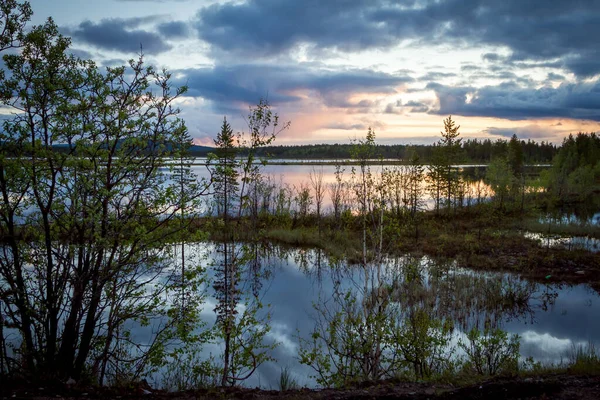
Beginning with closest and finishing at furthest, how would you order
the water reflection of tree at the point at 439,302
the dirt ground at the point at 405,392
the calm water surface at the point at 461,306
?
the dirt ground at the point at 405,392, the water reflection of tree at the point at 439,302, the calm water surface at the point at 461,306

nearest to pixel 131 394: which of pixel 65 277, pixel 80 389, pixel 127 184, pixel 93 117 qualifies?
pixel 80 389

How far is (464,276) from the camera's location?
18484 millimetres

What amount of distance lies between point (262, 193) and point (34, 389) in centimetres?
2554

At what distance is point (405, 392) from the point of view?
6.50 m

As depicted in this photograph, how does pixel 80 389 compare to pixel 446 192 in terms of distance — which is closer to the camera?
pixel 80 389

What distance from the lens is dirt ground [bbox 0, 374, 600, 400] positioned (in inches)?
241

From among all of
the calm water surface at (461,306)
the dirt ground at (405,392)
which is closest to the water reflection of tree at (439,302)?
the calm water surface at (461,306)

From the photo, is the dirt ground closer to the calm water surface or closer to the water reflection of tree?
the water reflection of tree

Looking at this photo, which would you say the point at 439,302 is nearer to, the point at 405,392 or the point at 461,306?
the point at 461,306

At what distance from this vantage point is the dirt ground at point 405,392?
6121mm

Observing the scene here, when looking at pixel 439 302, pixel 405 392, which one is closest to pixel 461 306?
pixel 439 302

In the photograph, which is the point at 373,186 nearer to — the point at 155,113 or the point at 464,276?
the point at 155,113

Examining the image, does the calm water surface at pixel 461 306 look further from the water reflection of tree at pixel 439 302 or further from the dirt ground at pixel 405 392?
the dirt ground at pixel 405 392

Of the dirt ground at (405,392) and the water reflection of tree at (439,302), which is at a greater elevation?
the dirt ground at (405,392)
